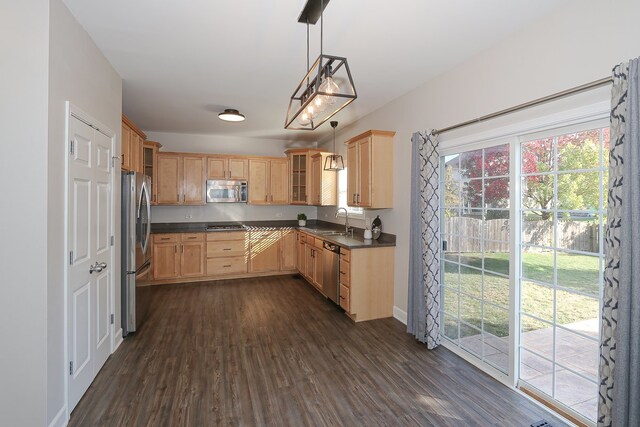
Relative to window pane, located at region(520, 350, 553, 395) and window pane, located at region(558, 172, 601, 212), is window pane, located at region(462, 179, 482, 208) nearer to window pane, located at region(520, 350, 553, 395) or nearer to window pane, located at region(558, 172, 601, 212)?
window pane, located at region(558, 172, 601, 212)

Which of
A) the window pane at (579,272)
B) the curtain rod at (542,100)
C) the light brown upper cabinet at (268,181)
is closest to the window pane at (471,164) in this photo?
the curtain rod at (542,100)

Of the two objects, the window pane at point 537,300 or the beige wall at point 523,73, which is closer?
the beige wall at point 523,73

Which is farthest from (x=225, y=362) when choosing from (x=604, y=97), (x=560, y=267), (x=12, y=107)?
(x=604, y=97)

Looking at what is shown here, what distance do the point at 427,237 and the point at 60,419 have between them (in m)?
3.17

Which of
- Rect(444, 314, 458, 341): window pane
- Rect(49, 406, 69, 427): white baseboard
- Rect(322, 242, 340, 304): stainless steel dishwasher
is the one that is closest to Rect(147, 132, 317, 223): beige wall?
Rect(322, 242, 340, 304): stainless steel dishwasher

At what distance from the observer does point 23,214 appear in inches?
70.4

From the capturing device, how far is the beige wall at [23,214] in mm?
1763

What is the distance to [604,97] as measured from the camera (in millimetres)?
A: 1817

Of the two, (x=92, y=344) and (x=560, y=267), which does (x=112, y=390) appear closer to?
(x=92, y=344)

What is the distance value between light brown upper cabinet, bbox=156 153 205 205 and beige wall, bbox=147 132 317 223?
0.40 metres

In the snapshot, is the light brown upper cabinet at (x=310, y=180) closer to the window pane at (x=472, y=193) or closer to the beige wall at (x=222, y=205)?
the beige wall at (x=222, y=205)

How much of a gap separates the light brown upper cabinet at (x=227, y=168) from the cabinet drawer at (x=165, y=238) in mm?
1287

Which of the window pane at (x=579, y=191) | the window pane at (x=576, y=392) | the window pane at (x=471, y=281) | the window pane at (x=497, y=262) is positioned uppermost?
the window pane at (x=579, y=191)

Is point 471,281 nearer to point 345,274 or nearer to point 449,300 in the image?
point 449,300
